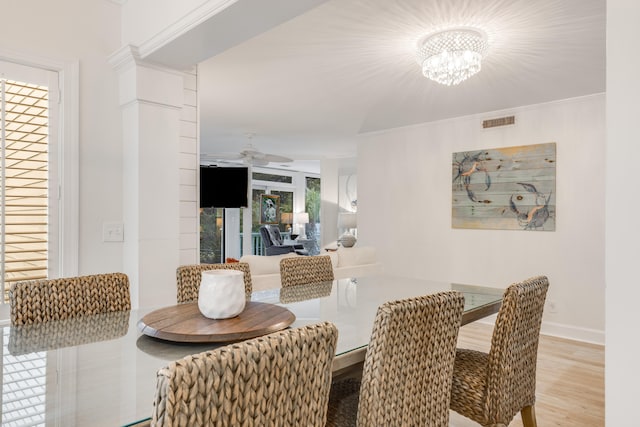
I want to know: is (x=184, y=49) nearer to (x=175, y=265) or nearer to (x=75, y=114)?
(x=75, y=114)

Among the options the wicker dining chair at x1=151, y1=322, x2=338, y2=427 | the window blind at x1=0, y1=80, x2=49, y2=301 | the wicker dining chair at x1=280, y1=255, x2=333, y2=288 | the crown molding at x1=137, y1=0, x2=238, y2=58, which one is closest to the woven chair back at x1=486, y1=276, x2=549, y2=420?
the wicker dining chair at x1=151, y1=322, x2=338, y2=427

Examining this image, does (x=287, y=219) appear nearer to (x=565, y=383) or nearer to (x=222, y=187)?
(x=222, y=187)

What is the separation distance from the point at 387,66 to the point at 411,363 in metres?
2.69

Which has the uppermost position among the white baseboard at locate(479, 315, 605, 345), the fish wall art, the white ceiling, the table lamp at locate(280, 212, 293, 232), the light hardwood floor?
the white ceiling

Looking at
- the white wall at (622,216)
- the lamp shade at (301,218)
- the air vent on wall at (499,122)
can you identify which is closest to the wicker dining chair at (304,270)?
the white wall at (622,216)

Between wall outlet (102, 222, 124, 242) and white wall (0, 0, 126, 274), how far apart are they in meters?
0.02

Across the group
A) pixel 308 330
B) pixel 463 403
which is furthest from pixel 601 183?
pixel 308 330

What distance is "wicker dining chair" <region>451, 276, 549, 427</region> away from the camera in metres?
1.66

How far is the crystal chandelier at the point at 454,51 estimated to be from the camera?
274 cm

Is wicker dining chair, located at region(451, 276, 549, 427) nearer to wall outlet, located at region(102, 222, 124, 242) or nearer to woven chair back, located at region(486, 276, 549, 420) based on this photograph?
woven chair back, located at region(486, 276, 549, 420)

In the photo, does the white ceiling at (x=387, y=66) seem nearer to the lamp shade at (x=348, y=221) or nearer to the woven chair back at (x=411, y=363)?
the woven chair back at (x=411, y=363)

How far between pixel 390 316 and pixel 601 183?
12.8 ft

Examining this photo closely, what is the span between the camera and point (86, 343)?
1371 mm

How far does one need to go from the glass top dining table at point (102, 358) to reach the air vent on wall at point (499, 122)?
3158 millimetres
